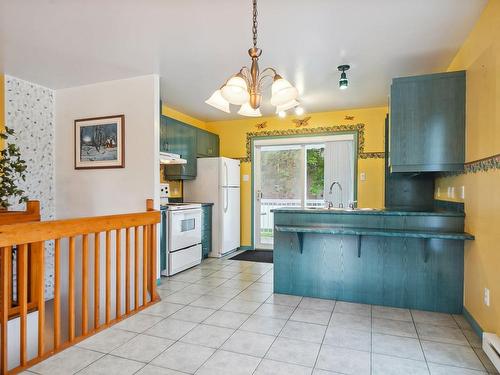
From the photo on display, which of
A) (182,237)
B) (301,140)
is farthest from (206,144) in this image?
(182,237)

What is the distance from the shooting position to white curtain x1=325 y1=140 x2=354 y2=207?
531 centimetres

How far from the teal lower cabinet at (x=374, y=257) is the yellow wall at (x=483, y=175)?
0.55 ft

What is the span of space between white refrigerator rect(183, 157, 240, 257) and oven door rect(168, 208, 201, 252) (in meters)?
0.52

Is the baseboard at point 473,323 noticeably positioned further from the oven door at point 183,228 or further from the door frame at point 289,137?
the oven door at point 183,228

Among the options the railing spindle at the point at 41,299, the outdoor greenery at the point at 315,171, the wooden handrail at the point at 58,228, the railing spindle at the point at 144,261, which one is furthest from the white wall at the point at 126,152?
the outdoor greenery at the point at 315,171

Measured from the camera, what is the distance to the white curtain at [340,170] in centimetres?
531

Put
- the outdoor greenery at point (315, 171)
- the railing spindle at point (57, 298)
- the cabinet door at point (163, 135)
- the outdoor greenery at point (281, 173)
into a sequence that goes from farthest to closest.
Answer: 1. the outdoor greenery at point (281, 173)
2. the outdoor greenery at point (315, 171)
3. the cabinet door at point (163, 135)
4. the railing spindle at point (57, 298)

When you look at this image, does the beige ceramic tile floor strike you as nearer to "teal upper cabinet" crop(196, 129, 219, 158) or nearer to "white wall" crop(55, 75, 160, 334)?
"white wall" crop(55, 75, 160, 334)

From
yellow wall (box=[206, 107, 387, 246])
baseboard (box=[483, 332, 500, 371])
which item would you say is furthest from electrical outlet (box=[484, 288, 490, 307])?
yellow wall (box=[206, 107, 387, 246])

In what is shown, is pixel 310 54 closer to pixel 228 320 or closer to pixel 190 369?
pixel 228 320

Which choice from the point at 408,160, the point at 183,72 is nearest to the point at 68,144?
the point at 183,72

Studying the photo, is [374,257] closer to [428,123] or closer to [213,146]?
[428,123]

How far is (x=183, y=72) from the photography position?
3.61 meters

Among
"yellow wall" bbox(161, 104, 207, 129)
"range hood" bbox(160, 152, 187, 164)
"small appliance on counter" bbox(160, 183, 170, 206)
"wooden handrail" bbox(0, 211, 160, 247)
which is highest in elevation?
"yellow wall" bbox(161, 104, 207, 129)
